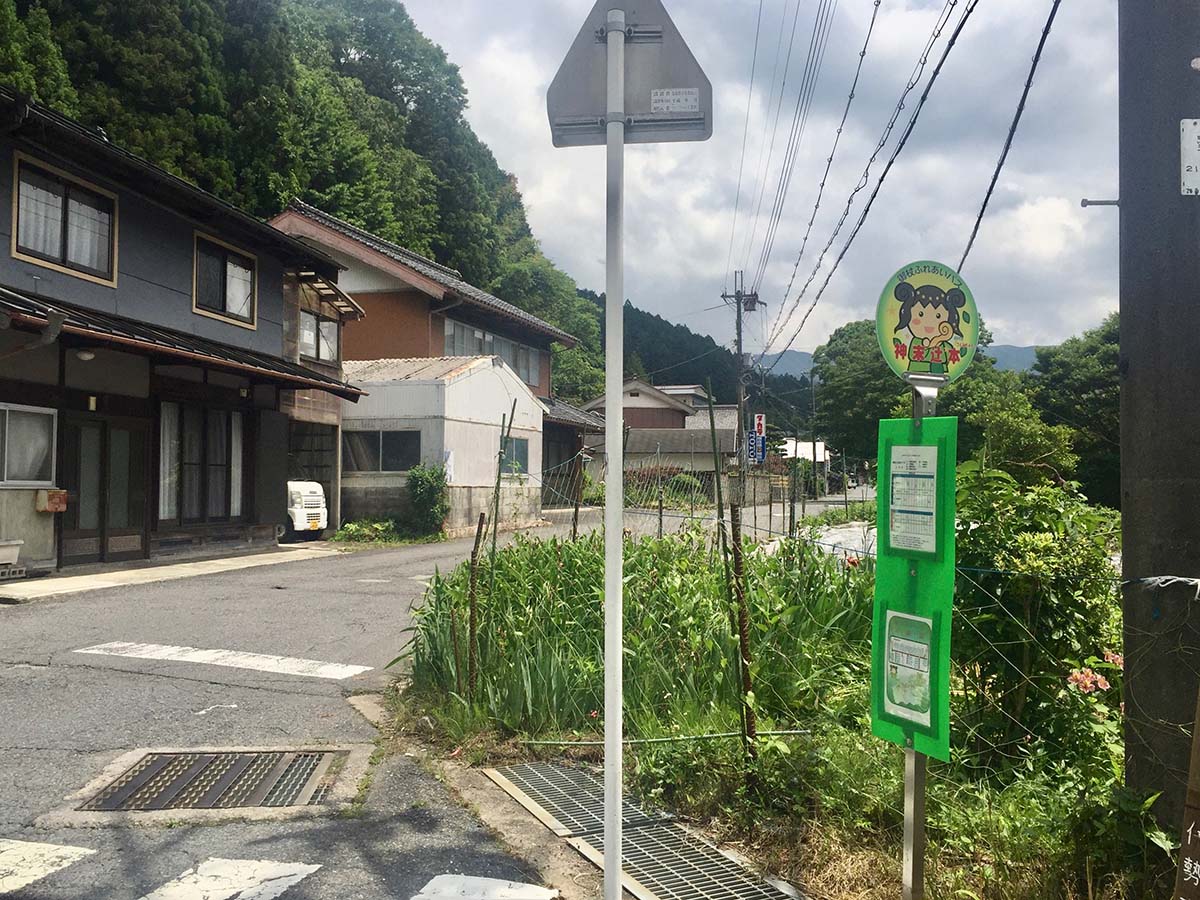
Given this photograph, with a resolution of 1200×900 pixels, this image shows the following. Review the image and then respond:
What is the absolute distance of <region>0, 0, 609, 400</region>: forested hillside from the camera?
2352cm

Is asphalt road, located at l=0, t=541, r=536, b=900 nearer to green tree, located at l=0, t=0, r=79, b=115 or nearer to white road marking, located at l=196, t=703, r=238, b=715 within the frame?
white road marking, located at l=196, t=703, r=238, b=715

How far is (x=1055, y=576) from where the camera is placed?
11.5 ft

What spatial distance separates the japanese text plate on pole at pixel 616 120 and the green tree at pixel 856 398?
47.4 meters

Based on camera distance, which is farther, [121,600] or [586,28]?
[121,600]

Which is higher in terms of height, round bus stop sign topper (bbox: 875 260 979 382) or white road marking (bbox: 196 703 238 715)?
round bus stop sign topper (bbox: 875 260 979 382)

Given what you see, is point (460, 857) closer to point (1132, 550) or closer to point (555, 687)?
point (555, 687)

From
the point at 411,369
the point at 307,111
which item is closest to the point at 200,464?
the point at 411,369

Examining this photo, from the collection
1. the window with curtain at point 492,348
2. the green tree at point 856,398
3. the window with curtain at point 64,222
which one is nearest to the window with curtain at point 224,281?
the window with curtain at point 64,222

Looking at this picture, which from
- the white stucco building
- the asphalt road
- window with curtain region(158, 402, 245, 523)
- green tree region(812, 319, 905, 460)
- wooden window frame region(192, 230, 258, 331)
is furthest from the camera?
green tree region(812, 319, 905, 460)

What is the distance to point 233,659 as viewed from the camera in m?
7.36

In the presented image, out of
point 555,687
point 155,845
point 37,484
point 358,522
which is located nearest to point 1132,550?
point 555,687

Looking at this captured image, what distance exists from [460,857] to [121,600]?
8338 millimetres

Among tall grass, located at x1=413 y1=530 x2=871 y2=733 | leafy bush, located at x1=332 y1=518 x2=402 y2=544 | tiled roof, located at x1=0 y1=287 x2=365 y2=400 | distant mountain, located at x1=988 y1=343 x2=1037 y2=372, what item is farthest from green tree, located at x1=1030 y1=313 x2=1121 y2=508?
tall grass, located at x1=413 y1=530 x2=871 y2=733

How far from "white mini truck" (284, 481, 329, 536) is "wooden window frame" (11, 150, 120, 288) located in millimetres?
6207
